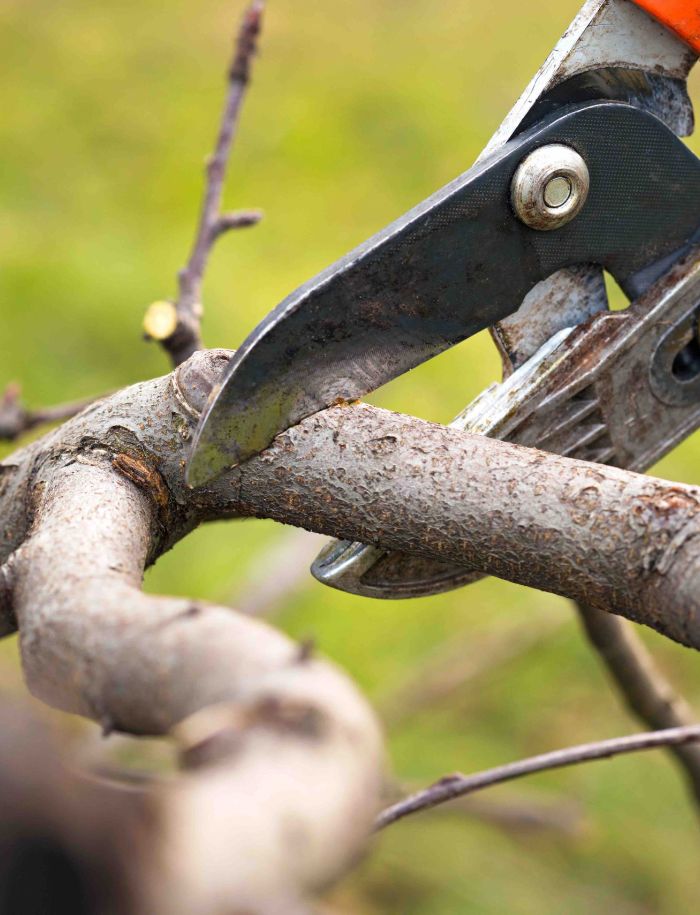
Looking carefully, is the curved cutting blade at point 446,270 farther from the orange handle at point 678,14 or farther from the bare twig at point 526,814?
the bare twig at point 526,814

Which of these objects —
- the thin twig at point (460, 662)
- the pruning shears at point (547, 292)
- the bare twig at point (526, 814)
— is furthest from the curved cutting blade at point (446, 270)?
the thin twig at point (460, 662)

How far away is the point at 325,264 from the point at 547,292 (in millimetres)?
1750

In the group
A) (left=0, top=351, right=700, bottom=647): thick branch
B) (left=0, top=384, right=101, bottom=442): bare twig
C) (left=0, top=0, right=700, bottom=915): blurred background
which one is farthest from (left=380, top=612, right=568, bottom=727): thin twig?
(left=0, top=351, right=700, bottom=647): thick branch

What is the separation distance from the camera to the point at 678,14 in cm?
70

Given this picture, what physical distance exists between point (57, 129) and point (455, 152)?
938 mm

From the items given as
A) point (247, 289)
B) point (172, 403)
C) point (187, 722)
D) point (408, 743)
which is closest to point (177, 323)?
point (172, 403)

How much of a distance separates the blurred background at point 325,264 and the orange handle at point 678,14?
90cm

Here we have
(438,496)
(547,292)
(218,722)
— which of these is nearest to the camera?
(218,722)

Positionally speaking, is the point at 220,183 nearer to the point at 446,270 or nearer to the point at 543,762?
the point at 446,270

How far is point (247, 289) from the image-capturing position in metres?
2.41

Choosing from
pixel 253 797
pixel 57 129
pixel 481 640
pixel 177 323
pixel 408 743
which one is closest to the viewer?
pixel 253 797

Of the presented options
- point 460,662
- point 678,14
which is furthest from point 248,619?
point 460,662

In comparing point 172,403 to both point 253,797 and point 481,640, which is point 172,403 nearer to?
point 253,797

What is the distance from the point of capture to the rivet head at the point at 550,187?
2.19ft
